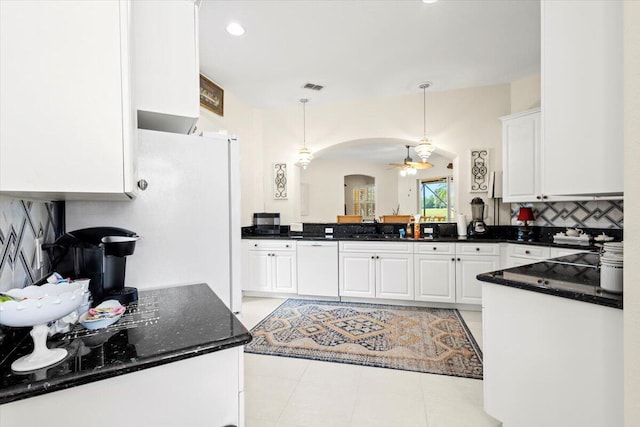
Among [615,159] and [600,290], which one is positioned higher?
Answer: [615,159]

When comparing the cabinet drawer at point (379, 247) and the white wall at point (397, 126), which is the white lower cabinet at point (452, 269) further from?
the white wall at point (397, 126)

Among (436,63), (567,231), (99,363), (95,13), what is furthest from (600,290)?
(436,63)

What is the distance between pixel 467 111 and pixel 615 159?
3211 mm

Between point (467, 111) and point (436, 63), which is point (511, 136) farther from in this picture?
point (436, 63)

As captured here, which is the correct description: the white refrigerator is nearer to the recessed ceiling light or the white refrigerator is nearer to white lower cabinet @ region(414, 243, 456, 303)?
the recessed ceiling light

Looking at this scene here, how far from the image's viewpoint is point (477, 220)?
3.97 meters

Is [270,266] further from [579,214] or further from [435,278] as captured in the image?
[579,214]

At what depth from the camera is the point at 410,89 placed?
13.6ft

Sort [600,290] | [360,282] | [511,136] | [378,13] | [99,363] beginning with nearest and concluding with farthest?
[99,363], [600,290], [378,13], [511,136], [360,282]

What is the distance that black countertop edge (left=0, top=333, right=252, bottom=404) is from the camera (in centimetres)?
68

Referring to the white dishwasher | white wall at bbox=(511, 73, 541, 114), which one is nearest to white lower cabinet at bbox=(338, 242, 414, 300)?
the white dishwasher

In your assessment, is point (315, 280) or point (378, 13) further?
point (315, 280)

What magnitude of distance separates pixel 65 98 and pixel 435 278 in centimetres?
373

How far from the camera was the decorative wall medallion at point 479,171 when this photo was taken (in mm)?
4008
